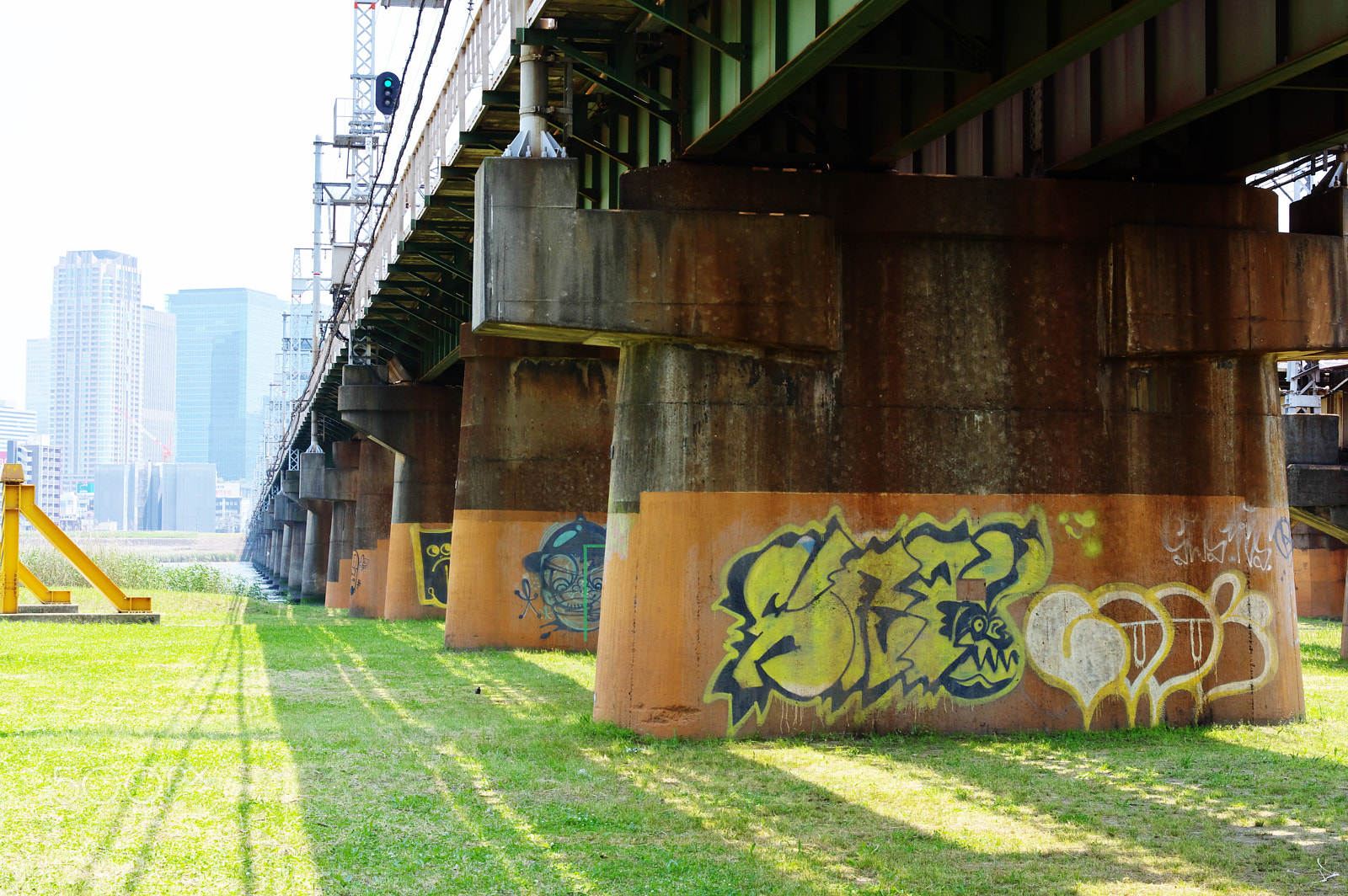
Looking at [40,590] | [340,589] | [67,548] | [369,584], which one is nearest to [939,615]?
[67,548]

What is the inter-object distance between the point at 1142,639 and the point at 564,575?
15.2 m

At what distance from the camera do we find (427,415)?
42375 millimetres

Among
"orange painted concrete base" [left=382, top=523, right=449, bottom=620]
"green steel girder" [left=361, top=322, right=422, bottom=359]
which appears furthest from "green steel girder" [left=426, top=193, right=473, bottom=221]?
"orange painted concrete base" [left=382, top=523, right=449, bottom=620]

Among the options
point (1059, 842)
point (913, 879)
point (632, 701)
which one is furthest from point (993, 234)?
point (913, 879)

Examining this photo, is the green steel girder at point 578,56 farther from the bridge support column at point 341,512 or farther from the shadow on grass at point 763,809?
the bridge support column at point 341,512

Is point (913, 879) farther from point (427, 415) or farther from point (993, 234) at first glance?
point (427, 415)

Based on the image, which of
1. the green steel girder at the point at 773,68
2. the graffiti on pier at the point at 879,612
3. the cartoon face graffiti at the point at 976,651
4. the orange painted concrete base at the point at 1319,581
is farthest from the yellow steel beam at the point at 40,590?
the orange painted concrete base at the point at 1319,581

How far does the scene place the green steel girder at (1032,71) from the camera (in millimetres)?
10992

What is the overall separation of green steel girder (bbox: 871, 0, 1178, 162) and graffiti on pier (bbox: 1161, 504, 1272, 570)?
5.32m

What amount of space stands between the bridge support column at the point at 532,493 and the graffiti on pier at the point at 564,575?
0.02 m

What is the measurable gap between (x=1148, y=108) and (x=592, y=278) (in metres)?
5.88

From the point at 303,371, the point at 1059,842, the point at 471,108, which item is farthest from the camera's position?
the point at 303,371

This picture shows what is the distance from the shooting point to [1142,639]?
1600 centimetres

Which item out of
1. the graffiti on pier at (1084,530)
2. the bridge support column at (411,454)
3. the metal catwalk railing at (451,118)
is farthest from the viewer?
the bridge support column at (411,454)
